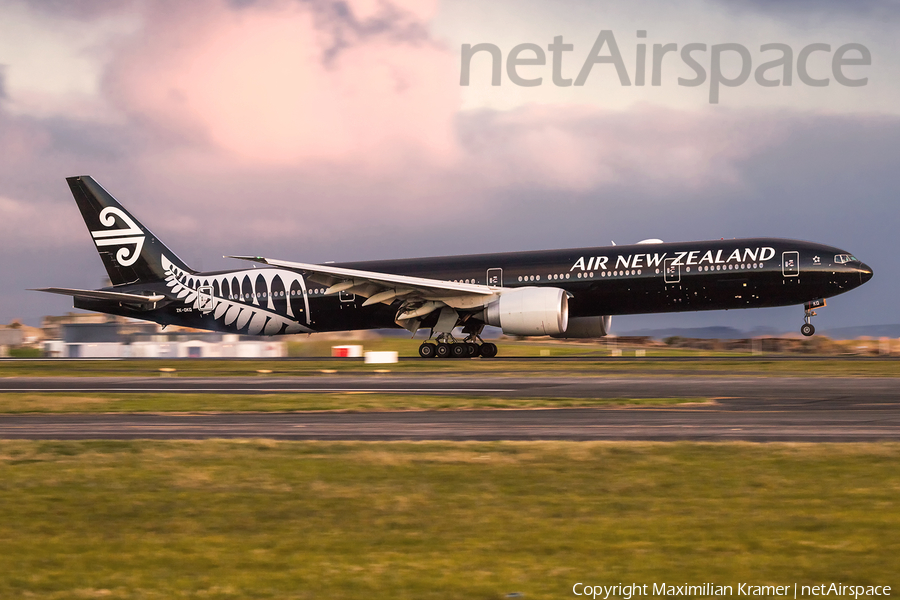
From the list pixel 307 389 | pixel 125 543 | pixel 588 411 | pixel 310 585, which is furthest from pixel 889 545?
pixel 307 389

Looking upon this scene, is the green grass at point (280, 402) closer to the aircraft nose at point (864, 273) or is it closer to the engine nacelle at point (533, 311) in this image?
the engine nacelle at point (533, 311)

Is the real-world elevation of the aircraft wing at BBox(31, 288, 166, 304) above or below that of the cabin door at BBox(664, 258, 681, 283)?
below

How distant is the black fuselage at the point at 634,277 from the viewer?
34875mm

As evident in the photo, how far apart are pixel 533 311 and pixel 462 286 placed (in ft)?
11.0

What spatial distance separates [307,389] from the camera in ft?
78.3

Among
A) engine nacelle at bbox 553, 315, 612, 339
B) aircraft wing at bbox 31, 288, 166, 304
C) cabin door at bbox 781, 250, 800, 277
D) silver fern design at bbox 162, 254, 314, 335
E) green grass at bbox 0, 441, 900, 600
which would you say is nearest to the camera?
green grass at bbox 0, 441, 900, 600

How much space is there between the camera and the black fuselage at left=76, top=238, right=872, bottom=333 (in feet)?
114

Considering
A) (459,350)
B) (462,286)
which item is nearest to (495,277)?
(462,286)

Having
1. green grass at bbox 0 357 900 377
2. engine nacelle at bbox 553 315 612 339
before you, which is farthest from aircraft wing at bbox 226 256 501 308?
engine nacelle at bbox 553 315 612 339

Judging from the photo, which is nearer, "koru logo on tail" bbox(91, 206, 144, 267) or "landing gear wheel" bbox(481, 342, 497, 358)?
"landing gear wheel" bbox(481, 342, 497, 358)

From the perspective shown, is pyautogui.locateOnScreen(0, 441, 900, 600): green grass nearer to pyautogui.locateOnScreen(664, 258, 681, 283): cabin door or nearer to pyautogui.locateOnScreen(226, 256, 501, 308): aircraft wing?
pyautogui.locateOnScreen(664, 258, 681, 283): cabin door

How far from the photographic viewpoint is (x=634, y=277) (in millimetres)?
35812

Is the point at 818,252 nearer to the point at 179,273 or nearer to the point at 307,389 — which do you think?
the point at 307,389

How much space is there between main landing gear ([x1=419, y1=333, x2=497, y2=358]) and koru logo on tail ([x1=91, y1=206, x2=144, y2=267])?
16.1 metres
